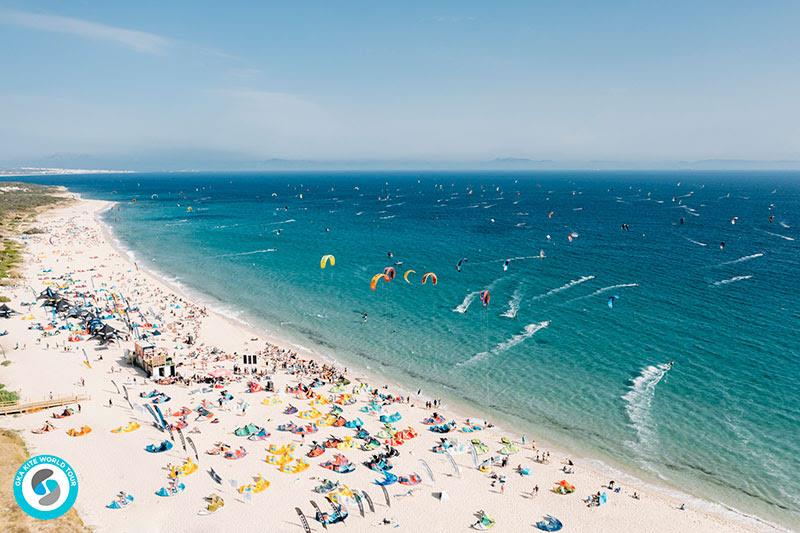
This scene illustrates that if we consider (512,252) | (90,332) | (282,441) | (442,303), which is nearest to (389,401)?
(282,441)

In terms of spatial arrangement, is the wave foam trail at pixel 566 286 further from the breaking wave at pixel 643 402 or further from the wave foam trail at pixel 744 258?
the wave foam trail at pixel 744 258

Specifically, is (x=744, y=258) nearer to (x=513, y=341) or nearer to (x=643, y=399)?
(x=513, y=341)

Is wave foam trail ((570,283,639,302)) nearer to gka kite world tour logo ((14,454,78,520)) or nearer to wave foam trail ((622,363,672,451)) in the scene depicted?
Answer: wave foam trail ((622,363,672,451))

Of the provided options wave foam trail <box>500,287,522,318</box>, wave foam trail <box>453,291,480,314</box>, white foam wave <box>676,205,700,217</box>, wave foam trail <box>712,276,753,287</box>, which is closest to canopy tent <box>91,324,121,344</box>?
wave foam trail <box>453,291,480,314</box>

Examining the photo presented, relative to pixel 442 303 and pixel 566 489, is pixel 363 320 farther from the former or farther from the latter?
pixel 566 489

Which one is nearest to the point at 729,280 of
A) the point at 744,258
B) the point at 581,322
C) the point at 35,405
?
the point at 744,258

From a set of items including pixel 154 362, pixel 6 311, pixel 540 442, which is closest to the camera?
pixel 540 442

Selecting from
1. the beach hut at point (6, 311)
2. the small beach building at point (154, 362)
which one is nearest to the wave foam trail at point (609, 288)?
the small beach building at point (154, 362)
